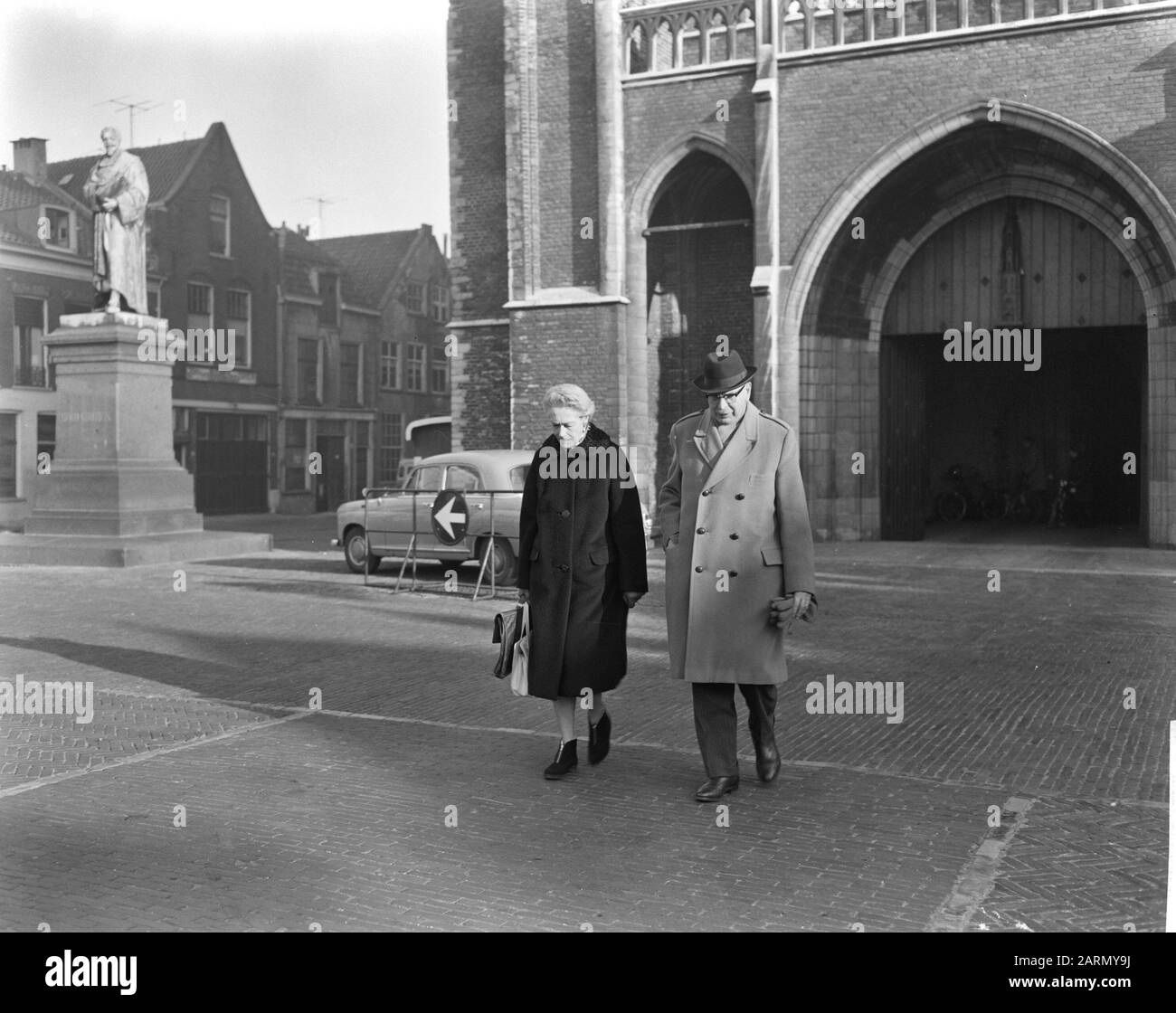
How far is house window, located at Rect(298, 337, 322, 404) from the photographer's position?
1583 inches

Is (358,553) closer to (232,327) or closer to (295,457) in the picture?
(232,327)

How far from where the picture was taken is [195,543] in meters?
18.2

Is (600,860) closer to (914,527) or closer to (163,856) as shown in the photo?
(163,856)

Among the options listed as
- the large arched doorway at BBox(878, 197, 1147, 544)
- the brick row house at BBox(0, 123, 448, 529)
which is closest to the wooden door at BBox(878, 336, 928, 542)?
the large arched doorway at BBox(878, 197, 1147, 544)

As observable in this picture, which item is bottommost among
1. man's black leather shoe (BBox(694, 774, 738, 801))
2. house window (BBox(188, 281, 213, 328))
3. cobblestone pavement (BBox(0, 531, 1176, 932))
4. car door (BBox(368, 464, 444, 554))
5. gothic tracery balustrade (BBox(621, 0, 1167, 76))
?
cobblestone pavement (BBox(0, 531, 1176, 932))

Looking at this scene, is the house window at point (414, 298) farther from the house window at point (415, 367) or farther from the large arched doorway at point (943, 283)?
the large arched doorway at point (943, 283)

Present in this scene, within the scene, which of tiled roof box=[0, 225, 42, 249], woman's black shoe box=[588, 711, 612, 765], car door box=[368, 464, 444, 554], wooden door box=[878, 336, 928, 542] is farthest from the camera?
tiled roof box=[0, 225, 42, 249]

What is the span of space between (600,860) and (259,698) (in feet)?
13.0

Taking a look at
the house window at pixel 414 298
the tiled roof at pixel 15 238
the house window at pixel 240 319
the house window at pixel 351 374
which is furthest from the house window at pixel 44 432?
the house window at pixel 414 298

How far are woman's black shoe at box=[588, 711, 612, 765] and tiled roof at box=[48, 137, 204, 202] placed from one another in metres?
32.3

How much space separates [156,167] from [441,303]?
13741 millimetres

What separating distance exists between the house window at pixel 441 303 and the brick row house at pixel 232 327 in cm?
140

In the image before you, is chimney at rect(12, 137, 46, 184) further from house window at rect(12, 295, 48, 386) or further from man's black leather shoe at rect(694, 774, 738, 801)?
man's black leather shoe at rect(694, 774, 738, 801)
